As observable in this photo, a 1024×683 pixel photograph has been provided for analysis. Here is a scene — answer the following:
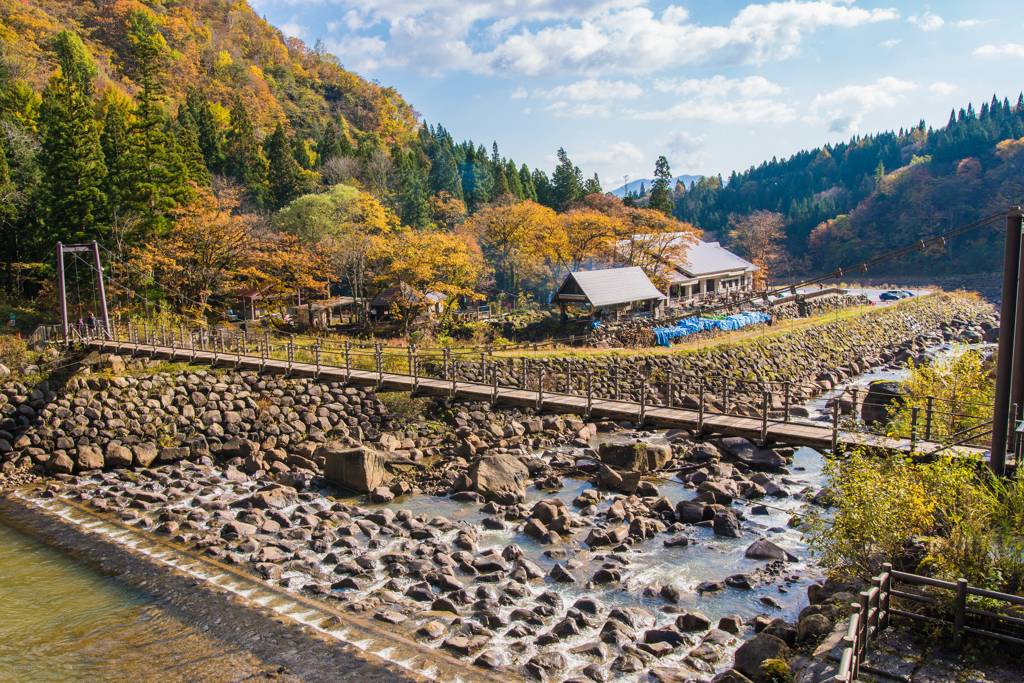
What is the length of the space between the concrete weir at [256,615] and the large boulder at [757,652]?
294 cm

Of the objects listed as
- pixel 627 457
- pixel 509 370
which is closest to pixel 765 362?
pixel 509 370

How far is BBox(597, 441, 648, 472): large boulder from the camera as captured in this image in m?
15.0

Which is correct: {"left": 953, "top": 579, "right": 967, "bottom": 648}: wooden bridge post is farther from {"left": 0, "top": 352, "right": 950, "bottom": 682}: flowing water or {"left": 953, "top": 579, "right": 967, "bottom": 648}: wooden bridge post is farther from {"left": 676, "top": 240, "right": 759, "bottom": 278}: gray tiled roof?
{"left": 676, "top": 240, "right": 759, "bottom": 278}: gray tiled roof

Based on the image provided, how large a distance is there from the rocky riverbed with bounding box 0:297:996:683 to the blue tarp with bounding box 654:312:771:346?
1242 cm

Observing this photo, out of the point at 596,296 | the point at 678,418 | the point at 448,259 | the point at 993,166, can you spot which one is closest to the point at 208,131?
the point at 448,259

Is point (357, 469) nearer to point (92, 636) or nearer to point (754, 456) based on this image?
point (92, 636)

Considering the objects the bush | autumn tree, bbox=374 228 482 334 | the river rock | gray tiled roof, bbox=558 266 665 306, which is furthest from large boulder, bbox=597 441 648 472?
autumn tree, bbox=374 228 482 334

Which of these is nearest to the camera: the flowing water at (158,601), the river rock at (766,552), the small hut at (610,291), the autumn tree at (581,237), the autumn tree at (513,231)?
the flowing water at (158,601)

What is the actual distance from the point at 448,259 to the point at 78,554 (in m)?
20.5

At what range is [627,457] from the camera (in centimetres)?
1507

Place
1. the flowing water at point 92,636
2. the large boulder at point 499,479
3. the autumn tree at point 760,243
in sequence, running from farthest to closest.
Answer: the autumn tree at point 760,243 → the large boulder at point 499,479 → the flowing water at point 92,636

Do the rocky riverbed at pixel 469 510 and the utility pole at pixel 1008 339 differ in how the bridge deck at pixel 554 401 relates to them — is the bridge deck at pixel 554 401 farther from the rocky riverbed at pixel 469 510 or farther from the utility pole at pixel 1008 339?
the utility pole at pixel 1008 339

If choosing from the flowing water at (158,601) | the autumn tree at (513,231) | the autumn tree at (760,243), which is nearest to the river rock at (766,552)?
the flowing water at (158,601)

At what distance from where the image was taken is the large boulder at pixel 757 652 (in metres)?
7.31
